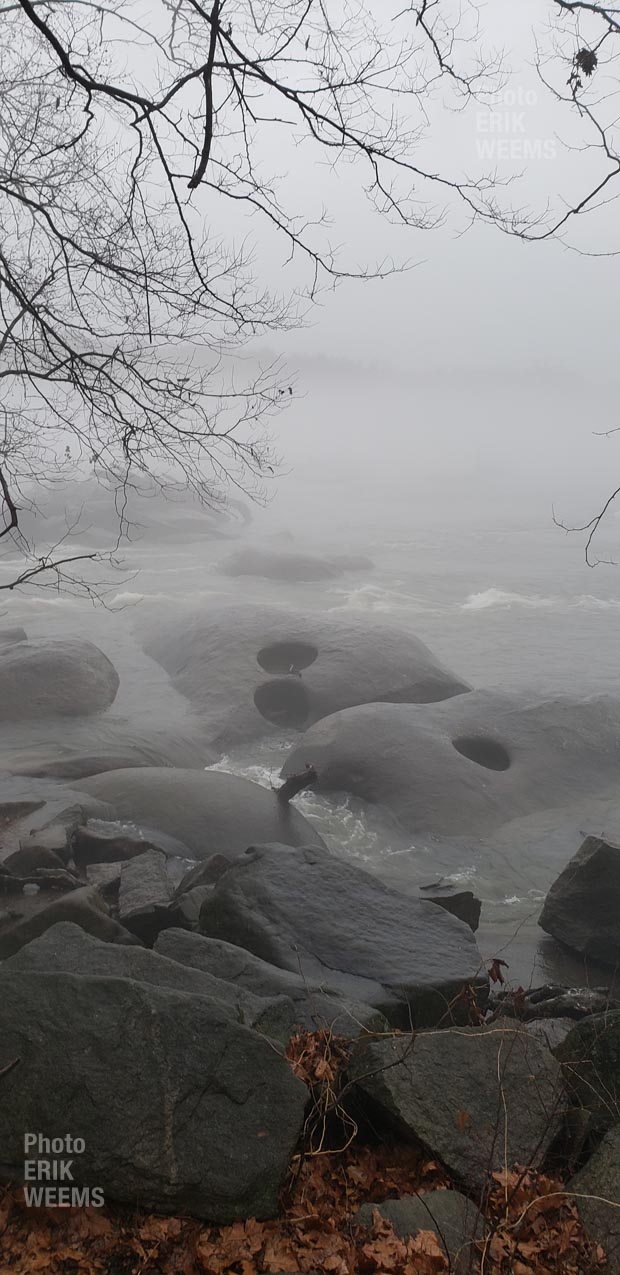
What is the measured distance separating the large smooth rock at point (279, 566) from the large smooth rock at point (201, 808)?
15.3 metres

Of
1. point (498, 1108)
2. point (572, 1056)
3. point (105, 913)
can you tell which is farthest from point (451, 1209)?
point (105, 913)

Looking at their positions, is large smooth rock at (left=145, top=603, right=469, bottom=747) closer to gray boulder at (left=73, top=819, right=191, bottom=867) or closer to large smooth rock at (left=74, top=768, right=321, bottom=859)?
large smooth rock at (left=74, top=768, right=321, bottom=859)

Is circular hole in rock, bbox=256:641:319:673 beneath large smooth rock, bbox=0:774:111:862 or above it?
above

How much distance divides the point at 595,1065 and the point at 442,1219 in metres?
1.13

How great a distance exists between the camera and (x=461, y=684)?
13.9 meters

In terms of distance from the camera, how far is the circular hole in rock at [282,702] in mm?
13438

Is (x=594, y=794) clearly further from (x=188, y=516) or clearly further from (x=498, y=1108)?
(x=188, y=516)

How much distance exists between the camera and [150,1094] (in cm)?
316

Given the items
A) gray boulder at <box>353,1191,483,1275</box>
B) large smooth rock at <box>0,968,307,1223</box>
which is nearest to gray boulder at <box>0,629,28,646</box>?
large smooth rock at <box>0,968,307,1223</box>

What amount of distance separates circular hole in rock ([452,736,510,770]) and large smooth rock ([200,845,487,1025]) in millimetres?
5425

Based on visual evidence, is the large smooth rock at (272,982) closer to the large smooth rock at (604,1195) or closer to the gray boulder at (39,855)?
the large smooth rock at (604,1195)

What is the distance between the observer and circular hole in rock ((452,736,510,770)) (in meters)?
11.6

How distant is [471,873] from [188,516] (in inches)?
1038

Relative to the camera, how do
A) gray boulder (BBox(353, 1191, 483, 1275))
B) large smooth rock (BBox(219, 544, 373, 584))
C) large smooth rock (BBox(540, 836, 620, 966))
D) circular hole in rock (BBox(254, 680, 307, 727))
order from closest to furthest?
gray boulder (BBox(353, 1191, 483, 1275)) → large smooth rock (BBox(540, 836, 620, 966)) → circular hole in rock (BBox(254, 680, 307, 727)) → large smooth rock (BBox(219, 544, 373, 584))
